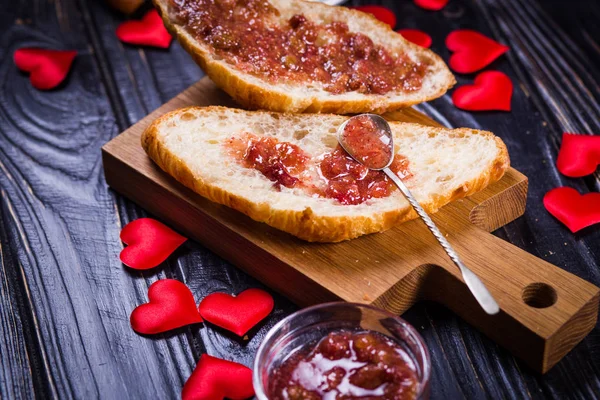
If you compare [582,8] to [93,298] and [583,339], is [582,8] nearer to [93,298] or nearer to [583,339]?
[583,339]

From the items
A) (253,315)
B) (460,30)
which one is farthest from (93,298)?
(460,30)

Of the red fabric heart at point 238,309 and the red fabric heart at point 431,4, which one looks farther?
the red fabric heart at point 431,4

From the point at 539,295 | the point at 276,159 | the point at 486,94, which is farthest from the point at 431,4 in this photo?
the point at 539,295

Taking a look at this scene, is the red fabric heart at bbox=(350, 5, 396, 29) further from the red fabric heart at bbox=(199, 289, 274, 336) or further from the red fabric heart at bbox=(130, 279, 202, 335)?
the red fabric heart at bbox=(130, 279, 202, 335)

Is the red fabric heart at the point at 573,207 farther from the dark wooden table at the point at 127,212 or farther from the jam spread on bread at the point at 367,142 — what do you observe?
the jam spread on bread at the point at 367,142

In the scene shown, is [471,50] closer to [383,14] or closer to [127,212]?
[383,14]

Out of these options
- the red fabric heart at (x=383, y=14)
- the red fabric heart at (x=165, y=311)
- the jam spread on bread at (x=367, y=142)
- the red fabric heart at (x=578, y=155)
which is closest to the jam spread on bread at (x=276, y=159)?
the jam spread on bread at (x=367, y=142)
